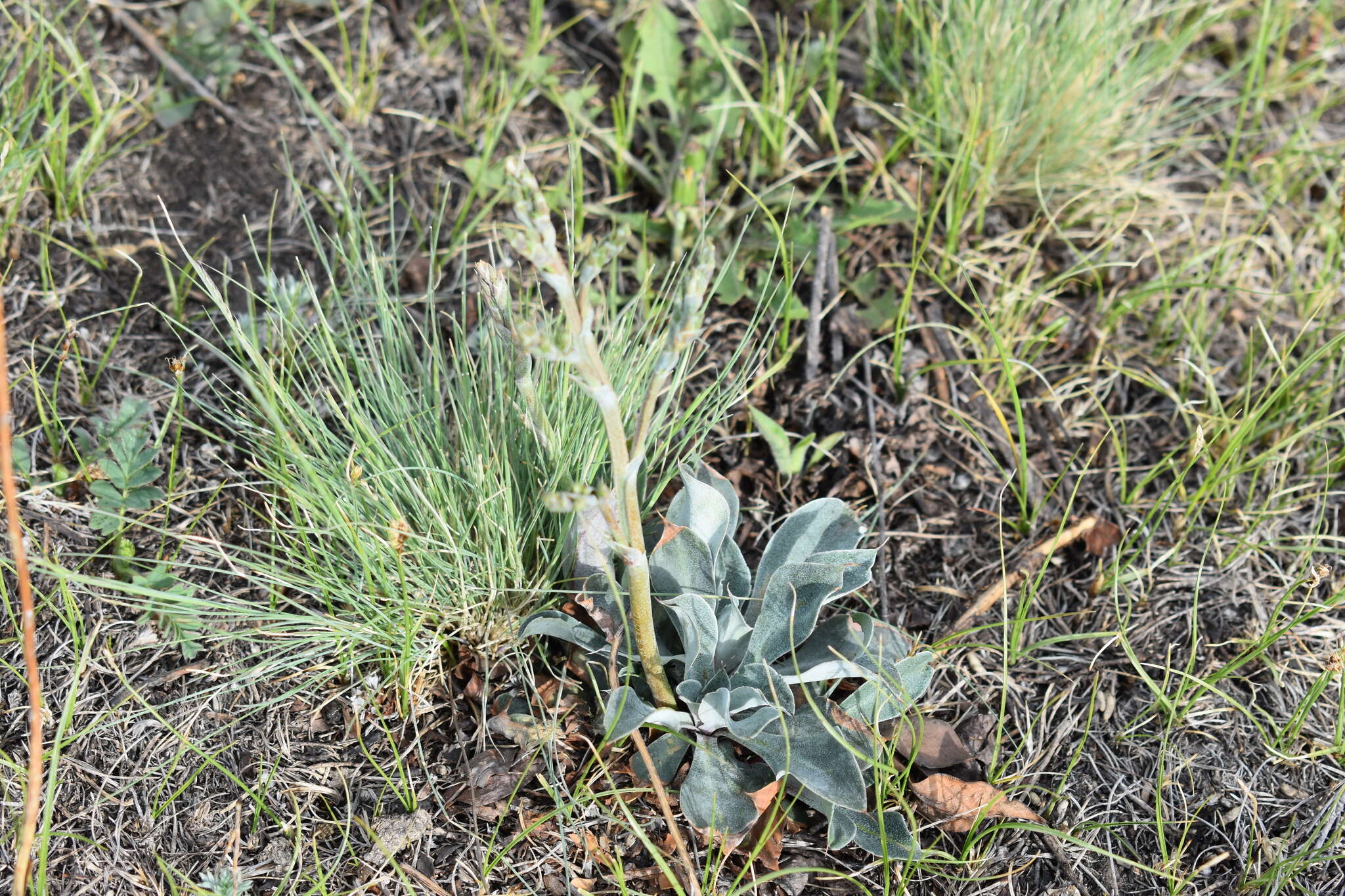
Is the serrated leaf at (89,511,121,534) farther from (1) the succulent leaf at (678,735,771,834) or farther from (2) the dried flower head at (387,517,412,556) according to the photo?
(1) the succulent leaf at (678,735,771,834)

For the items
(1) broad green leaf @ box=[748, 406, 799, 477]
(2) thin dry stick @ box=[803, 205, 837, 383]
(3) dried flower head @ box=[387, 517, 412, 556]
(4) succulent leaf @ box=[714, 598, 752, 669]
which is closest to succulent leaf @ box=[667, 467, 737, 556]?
(4) succulent leaf @ box=[714, 598, 752, 669]

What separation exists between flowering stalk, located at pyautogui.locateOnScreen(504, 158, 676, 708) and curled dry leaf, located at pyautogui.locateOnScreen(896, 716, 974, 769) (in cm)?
58

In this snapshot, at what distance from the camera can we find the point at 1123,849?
5.77 ft

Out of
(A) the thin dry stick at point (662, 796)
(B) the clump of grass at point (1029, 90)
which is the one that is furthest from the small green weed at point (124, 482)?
(B) the clump of grass at point (1029, 90)

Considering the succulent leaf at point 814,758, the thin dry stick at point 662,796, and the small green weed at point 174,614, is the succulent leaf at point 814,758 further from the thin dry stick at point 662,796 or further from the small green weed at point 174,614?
the small green weed at point 174,614

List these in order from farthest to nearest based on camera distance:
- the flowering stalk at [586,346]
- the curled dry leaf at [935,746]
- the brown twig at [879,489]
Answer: the brown twig at [879,489] → the curled dry leaf at [935,746] → the flowering stalk at [586,346]

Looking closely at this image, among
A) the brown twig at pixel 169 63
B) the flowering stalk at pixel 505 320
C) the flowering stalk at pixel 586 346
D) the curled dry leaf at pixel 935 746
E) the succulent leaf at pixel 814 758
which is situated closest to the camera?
the flowering stalk at pixel 586 346

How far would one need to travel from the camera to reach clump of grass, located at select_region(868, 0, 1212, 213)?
2344 mm

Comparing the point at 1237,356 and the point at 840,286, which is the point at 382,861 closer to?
the point at 840,286

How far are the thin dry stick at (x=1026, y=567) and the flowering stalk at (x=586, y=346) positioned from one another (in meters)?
0.76

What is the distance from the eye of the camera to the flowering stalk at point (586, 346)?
3.81 feet

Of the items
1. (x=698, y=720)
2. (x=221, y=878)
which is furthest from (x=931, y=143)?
(x=221, y=878)

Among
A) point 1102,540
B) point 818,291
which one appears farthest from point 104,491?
point 1102,540

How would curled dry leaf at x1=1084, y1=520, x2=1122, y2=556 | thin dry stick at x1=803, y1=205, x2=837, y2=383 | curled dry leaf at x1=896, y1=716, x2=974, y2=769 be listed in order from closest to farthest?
curled dry leaf at x1=896, y1=716, x2=974, y2=769
curled dry leaf at x1=1084, y1=520, x2=1122, y2=556
thin dry stick at x1=803, y1=205, x2=837, y2=383
